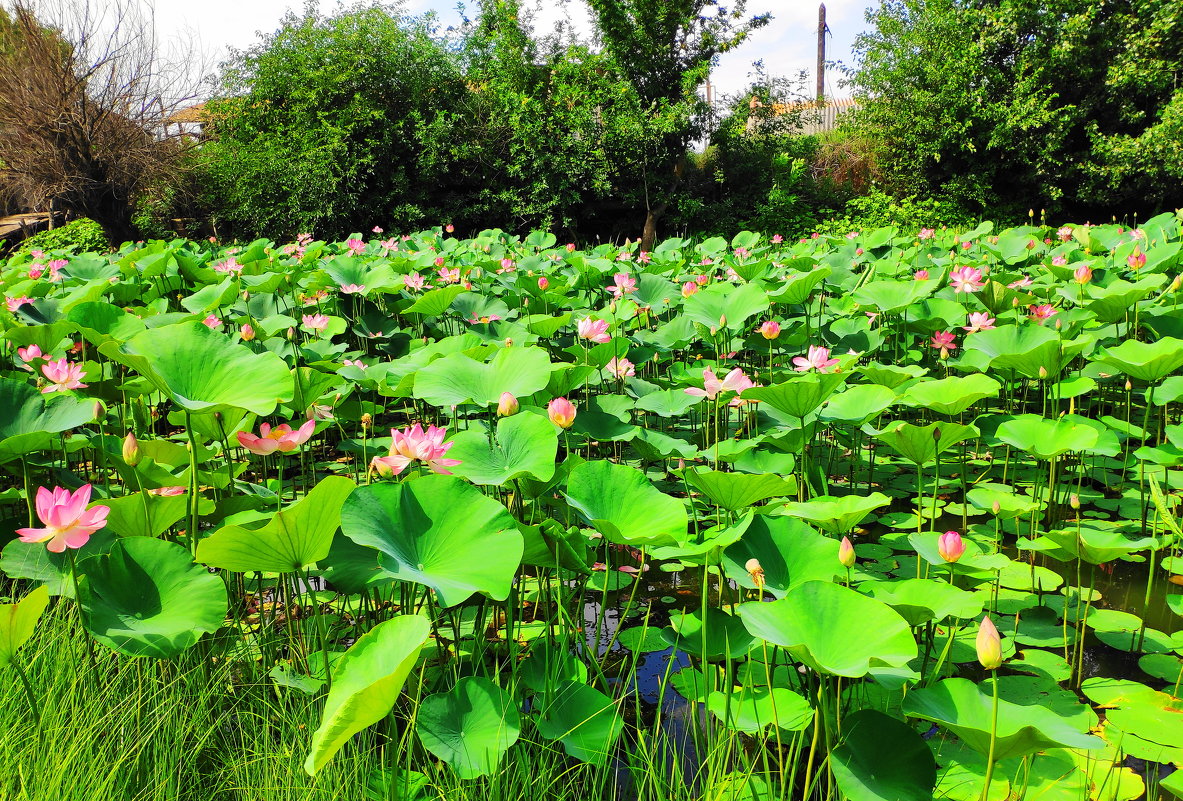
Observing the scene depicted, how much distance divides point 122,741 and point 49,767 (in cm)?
9

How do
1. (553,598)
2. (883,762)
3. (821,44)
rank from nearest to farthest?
(883,762)
(553,598)
(821,44)

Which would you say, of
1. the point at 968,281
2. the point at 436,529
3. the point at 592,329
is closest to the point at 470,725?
the point at 436,529

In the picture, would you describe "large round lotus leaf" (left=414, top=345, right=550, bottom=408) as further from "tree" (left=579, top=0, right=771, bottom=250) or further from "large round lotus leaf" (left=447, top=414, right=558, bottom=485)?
"tree" (left=579, top=0, right=771, bottom=250)

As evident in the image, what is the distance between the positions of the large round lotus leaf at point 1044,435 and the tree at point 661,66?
33.6ft

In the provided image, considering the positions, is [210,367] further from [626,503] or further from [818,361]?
[818,361]

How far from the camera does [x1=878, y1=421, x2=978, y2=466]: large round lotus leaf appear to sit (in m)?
1.71

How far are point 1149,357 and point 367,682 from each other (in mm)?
2022

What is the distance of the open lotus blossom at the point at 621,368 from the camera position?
2.36 m

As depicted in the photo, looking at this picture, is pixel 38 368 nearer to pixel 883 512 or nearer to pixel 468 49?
pixel 883 512

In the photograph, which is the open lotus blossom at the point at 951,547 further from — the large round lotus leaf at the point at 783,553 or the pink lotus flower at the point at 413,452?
the pink lotus flower at the point at 413,452

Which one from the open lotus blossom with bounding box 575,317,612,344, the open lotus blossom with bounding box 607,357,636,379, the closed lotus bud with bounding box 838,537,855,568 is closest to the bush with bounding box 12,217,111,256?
the open lotus blossom with bounding box 607,357,636,379

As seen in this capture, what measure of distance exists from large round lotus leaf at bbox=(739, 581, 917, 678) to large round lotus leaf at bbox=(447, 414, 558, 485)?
1.44 feet

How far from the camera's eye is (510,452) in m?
1.38

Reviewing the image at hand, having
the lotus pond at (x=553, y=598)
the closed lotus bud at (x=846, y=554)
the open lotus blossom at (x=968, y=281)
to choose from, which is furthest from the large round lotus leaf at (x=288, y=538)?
the open lotus blossom at (x=968, y=281)
